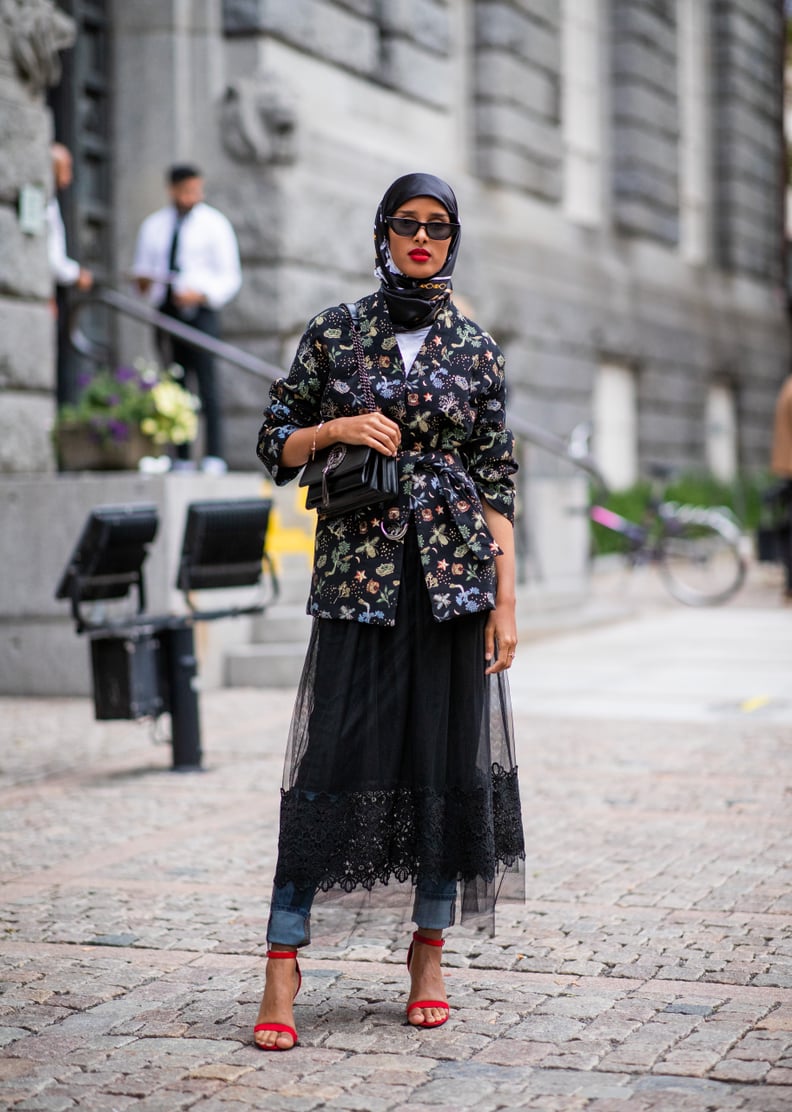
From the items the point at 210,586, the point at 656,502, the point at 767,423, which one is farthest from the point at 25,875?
the point at 767,423

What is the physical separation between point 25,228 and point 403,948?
6.37 m

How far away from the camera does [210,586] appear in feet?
25.1

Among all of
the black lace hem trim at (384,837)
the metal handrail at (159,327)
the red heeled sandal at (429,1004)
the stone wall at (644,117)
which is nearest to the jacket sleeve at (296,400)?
the black lace hem trim at (384,837)

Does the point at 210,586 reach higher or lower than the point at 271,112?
lower

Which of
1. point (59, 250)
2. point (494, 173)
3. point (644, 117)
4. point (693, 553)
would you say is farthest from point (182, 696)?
point (644, 117)

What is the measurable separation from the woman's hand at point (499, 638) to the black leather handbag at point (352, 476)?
1.27 feet

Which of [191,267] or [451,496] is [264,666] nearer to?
[191,267]

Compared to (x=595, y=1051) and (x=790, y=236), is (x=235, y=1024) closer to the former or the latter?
(x=595, y=1051)

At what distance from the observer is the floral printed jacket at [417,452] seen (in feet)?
13.4

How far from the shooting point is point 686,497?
2136cm

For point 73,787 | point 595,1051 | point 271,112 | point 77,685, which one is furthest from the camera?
point 271,112

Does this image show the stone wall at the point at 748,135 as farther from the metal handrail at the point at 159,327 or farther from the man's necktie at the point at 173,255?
the man's necktie at the point at 173,255

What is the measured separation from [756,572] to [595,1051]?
Result: 604 inches

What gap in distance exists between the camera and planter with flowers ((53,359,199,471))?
390 inches
